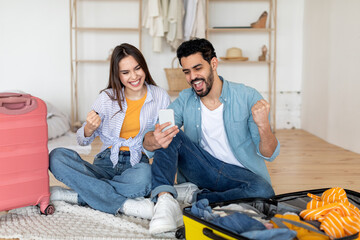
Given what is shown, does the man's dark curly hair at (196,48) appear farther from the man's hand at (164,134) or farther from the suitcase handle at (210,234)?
the suitcase handle at (210,234)

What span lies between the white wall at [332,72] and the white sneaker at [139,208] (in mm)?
2297

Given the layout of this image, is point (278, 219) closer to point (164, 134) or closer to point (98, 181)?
point (164, 134)

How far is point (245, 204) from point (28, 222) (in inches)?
36.3

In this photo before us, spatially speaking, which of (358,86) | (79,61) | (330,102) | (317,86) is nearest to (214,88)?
(358,86)

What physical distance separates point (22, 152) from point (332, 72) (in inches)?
126

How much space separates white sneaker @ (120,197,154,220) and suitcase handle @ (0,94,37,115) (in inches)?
23.3

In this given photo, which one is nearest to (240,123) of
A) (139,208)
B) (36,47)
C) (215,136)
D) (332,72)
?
(215,136)

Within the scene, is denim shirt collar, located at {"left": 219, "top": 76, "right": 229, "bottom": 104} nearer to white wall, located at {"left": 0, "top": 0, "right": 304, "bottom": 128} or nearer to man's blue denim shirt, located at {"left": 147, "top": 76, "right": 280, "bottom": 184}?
man's blue denim shirt, located at {"left": 147, "top": 76, "right": 280, "bottom": 184}

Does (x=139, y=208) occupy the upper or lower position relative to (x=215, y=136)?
lower

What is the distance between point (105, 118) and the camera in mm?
2160

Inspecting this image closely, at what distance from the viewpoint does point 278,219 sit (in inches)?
55.2

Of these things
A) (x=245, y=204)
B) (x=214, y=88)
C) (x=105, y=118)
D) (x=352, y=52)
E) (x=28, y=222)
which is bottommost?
(x=28, y=222)

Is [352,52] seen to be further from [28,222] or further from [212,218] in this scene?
[28,222]

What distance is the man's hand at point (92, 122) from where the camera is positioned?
6.32 feet
